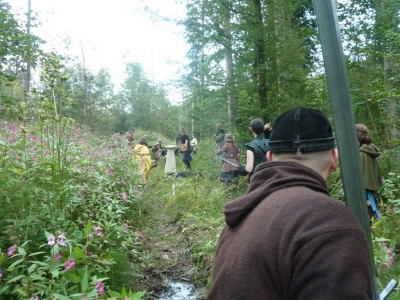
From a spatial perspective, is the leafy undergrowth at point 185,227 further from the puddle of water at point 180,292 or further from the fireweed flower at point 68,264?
the fireweed flower at point 68,264

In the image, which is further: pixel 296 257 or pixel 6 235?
pixel 6 235

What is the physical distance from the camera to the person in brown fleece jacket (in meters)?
0.79

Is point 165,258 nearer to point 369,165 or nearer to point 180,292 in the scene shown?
point 180,292

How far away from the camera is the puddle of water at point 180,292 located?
3.89 metres

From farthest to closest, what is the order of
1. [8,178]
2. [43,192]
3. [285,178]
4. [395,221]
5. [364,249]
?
[395,221]
[43,192]
[8,178]
[285,178]
[364,249]

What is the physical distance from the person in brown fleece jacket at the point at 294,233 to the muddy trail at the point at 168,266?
3.16 metres

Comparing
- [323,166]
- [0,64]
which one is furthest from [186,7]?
[323,166]

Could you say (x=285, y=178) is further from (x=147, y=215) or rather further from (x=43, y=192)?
(x=147, y=215)

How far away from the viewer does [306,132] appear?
108cm

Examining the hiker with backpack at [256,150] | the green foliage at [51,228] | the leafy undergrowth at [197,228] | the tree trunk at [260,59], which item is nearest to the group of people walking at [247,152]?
the hiker with backpack at [256,150]

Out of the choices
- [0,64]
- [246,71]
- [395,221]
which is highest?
[246,71]

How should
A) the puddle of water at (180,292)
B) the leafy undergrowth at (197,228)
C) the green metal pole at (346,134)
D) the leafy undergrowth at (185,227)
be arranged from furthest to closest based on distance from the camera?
1. the leafy undergrowth at (185,227)
2. the puddle of water at (180,292)
3. the leafy undergrowth at (197,228)
4. the green metal pole at (346,134)

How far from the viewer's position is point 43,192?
3.28m

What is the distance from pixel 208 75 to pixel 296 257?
758 centimetres
